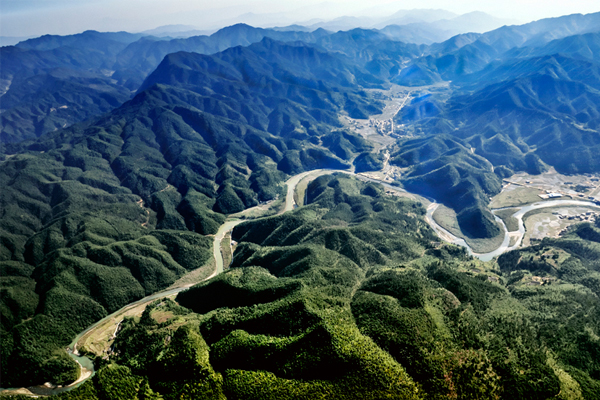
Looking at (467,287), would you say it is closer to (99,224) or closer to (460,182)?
(460,182)

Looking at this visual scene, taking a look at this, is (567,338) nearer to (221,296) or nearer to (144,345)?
(221,296)

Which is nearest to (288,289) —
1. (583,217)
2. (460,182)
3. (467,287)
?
(467,287)

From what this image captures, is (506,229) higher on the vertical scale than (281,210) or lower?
lower

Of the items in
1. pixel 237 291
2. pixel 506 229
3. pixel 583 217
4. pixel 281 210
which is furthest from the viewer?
pixel 281 210

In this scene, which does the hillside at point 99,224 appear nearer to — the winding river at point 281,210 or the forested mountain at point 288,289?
the forested mountain at point 288,289

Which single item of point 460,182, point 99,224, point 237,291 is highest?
point 99,224

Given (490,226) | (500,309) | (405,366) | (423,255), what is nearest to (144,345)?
(405,366)

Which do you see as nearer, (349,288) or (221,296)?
(349,288)

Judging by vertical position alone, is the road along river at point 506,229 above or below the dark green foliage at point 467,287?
below

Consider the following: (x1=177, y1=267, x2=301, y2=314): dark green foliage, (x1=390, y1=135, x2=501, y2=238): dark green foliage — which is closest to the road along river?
(x1=390, y1=135, x2=501, y2=238): dark green foliage

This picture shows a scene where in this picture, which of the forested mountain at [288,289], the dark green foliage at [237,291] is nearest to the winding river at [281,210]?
the forested mountain at [288,289]

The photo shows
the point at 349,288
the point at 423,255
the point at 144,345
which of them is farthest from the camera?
the point at 423,255
